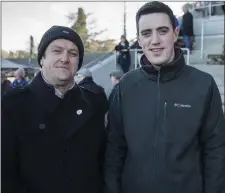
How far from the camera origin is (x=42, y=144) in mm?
1977

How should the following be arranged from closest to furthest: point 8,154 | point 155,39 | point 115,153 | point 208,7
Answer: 1. point 8,154
2. point 155,39
3. point 115,153
4. point 208,7

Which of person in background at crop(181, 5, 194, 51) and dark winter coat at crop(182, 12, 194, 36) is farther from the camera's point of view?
dark winter coat at crop(182, 12, 194, 36)

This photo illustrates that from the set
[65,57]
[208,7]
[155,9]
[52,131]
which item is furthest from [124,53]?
[52,131]

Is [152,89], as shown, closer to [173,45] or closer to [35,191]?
[173,45]

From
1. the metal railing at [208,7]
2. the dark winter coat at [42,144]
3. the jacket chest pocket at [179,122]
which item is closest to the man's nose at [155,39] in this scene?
the jacket chest pocket at [179,122]

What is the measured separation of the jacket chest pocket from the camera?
6.56ft

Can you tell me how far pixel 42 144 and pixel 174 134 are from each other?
0.76 metres

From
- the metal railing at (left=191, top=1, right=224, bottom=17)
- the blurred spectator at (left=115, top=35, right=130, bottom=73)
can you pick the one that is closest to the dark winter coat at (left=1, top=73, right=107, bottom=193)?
the blurred spectator at (left=115, top=35, right=130, bottom=73)

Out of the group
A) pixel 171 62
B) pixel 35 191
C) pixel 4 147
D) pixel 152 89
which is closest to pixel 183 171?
pixel 152 89

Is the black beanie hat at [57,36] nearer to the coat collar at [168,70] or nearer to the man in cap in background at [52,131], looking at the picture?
the man in cap in background at [52,131]

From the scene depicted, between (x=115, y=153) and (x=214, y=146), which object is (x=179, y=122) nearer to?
(x=214, y=146)

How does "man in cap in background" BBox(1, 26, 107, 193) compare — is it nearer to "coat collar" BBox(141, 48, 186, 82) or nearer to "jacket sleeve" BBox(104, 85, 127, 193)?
"jacket sleeve" BBox(104, 85, 127, 193)

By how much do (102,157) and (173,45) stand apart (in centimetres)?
85

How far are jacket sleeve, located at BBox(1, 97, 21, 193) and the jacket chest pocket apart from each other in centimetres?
87
